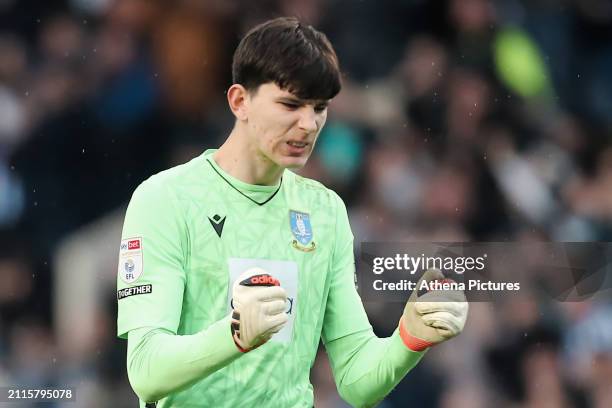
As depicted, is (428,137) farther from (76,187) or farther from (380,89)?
(76,187)

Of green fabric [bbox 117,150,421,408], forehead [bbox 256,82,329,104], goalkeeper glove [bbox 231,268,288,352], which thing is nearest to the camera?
goalkeeper glove [bbox 231,268,288,352]

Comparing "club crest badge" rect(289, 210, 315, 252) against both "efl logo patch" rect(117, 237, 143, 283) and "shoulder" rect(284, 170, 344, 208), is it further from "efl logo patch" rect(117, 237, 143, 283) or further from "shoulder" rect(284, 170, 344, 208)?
"efl logo patch" rect(117, 237, 143, 283)

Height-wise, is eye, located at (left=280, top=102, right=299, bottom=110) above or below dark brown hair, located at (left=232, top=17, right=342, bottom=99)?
below

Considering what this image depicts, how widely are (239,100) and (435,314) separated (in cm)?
80

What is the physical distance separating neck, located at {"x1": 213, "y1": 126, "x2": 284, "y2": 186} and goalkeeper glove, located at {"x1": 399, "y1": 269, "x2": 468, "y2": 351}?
545 millimetres

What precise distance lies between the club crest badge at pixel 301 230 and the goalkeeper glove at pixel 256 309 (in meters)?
0.56

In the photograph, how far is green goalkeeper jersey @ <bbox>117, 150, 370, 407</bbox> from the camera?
110 inches

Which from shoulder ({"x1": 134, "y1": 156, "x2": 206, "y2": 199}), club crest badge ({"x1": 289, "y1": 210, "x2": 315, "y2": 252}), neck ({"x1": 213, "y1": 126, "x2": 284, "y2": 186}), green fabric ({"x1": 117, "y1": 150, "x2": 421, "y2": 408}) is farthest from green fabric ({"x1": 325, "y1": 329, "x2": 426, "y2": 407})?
shoulder ({"x1": 134, "y1": 156, "x2": 206, "y2": 199})

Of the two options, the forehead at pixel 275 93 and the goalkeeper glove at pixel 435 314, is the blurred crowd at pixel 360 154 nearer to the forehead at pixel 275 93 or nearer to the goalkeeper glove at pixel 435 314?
the goalkeeper glove at pixel 435 314

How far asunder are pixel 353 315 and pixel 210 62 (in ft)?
10.3

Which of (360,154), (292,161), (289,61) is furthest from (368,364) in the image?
(360,154)

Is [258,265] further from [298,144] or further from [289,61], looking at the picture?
[289,61]

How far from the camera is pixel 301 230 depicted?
3.07 metres

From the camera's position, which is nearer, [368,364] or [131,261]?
[131,261]
